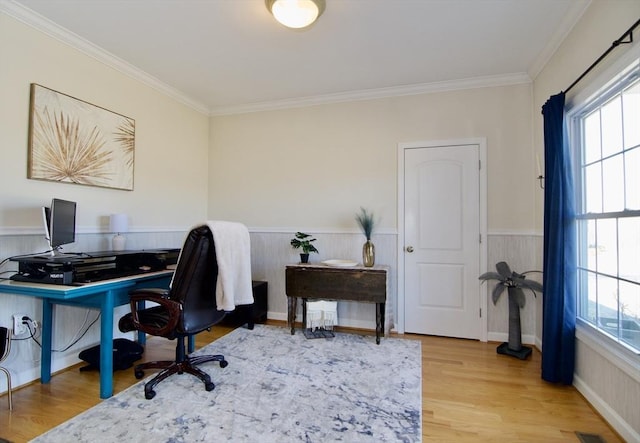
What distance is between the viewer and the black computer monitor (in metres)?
2.10

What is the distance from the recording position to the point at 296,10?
6.93 feet

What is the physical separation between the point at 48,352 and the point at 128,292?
2.52ft

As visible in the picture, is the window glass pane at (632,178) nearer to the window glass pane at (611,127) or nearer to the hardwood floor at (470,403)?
the window glass pane at (611,127)

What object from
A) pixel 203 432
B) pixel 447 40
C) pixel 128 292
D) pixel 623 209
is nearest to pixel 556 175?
pixel 623 209

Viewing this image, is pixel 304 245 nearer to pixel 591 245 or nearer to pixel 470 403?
pixel 470 403

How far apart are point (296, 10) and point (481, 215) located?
2444mm

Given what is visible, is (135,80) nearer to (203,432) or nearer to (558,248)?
(203,432)

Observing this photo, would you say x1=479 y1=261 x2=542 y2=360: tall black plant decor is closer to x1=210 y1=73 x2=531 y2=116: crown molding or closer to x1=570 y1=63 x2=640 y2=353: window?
x1=570 y1=63 x2=640 y2=353: window

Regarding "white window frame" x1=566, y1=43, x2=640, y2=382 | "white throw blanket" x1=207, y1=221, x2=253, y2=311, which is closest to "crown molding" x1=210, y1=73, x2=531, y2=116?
"white window frame" x1=566, y1=43, x2=640, y2=382

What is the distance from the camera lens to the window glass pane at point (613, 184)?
190 cm

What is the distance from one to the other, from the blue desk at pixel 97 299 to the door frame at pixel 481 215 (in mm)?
2255

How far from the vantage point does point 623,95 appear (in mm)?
1874

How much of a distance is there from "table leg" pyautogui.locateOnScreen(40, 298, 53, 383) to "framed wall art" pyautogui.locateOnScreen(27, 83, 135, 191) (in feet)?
3.01

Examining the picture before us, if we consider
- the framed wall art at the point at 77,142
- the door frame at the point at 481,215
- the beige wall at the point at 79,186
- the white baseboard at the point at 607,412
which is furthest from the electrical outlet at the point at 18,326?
the white baseboard at the point at 607,412
